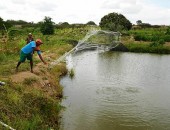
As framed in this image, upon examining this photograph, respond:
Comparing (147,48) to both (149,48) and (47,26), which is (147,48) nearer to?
(149,48)

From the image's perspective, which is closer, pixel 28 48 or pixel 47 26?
pixel 28 48

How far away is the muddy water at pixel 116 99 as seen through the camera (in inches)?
367

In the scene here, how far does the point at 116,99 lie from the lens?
11.8 m

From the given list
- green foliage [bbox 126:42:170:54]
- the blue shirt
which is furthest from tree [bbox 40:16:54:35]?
the blue shirt

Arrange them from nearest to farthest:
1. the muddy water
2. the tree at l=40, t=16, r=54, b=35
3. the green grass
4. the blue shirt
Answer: the muddy water, the blue shirt, the green grass, the tree at l=40, t=16, r=54, b=35

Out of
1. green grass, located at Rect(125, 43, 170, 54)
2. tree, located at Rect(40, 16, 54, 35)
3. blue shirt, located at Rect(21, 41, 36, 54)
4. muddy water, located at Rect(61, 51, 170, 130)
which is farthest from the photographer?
tree, located at Rect(40, 16, 54, 35)

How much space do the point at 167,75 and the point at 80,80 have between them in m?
5.47

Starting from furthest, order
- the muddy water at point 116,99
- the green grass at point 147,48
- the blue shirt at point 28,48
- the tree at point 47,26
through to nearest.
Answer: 1. the tree at point 47,26
2. the green grass at point 147,48
3. the blue shirt at point 28,48
4. the muddy water at point 116,99

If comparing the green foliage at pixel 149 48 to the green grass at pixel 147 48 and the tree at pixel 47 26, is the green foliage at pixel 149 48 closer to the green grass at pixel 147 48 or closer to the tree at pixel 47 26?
the green grass at pixel 147 48

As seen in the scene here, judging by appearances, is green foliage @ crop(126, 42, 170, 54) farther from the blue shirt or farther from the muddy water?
the blue shirt

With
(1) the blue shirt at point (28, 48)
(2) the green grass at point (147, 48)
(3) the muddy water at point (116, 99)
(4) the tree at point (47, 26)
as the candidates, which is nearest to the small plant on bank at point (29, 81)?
(1) the blue shirt at point (28, 48)

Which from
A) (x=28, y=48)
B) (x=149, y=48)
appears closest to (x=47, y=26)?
(x=149, y=48)

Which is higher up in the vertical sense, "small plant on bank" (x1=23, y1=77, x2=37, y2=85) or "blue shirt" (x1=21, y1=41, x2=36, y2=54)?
"blue shirt" (x1=21, y1=41, x2=36, y2=54)

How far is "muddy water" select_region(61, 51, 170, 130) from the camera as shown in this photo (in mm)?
9312
